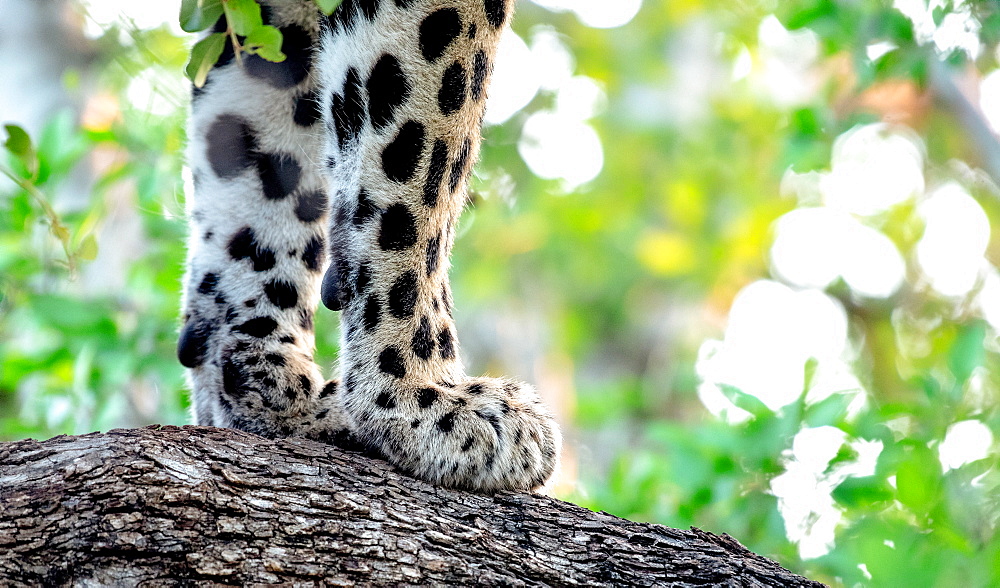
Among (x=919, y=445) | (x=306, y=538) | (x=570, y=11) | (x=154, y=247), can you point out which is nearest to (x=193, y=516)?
(x=306, y=538)

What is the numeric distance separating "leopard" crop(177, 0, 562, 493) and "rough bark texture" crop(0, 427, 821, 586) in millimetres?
241

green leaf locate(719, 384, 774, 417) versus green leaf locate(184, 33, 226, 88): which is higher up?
green leaf locate(719, 384, 774, 417)

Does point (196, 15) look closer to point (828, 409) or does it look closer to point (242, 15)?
point (242, 15)

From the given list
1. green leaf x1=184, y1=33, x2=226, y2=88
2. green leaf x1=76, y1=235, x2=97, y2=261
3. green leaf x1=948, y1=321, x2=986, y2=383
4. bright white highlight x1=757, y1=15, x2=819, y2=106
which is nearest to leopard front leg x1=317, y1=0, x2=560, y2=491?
green leaf x1=184, y1=33, x2=226, y2=88

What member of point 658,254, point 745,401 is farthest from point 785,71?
point 745,401

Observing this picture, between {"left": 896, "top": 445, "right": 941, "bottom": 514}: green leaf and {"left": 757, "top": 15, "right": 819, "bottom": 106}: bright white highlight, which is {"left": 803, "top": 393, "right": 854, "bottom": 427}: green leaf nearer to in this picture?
{"left": 896, "top": 445, "right": 941, "bottom": 514}: green leaf

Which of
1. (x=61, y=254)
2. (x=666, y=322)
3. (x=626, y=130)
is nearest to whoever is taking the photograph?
(x=61, y=254)

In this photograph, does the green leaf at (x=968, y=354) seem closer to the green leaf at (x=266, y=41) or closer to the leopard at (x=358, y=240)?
the leopard at (x=358, y=240)

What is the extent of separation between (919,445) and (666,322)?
1413 centimetres

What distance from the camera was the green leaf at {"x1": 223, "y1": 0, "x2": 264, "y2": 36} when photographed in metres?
2.62

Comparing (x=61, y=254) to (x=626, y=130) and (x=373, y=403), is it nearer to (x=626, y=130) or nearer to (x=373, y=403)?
(x=373, y=403)

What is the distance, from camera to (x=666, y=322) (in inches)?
725

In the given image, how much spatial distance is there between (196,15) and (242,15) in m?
0.12

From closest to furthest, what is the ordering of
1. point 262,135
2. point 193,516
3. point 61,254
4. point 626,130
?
point 193,516 → point 262,135 → point 61,254 → point 626,130
